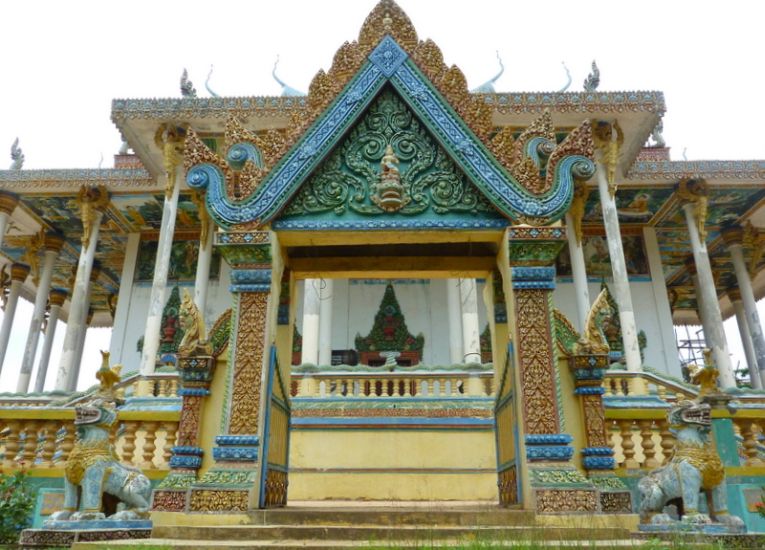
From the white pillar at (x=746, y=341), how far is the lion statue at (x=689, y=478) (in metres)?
16.2

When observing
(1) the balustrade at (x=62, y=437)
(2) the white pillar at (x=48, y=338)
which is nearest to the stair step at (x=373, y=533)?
(1) the balustrade at (x=62, y=437)

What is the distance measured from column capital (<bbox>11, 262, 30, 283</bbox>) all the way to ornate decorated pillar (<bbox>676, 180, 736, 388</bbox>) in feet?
69.6

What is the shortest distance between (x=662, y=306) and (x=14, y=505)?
59.0 feet

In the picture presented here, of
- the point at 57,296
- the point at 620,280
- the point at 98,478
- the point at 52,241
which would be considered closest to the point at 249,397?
the point at 98,478

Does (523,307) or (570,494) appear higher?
(523,307)

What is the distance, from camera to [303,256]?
561 centimetres

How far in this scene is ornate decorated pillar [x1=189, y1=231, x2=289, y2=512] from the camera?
13.0 ft

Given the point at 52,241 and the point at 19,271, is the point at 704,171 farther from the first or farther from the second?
the point at 19,271

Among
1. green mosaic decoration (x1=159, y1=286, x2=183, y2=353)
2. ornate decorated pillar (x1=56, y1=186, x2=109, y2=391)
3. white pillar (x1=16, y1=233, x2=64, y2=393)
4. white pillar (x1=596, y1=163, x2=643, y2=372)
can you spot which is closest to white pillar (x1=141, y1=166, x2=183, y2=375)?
ornate decorated pillar (x1=56, y1=186, x2=109, y2=391)

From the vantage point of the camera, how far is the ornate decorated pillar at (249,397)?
3965 mm

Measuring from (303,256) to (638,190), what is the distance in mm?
13759

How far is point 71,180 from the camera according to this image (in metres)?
16.1

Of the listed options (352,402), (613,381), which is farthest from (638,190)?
(352,402)

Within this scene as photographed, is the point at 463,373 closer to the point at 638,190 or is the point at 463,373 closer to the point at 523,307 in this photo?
the point at 523,307
